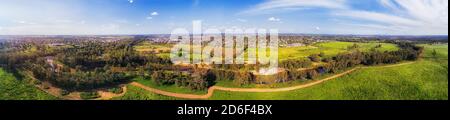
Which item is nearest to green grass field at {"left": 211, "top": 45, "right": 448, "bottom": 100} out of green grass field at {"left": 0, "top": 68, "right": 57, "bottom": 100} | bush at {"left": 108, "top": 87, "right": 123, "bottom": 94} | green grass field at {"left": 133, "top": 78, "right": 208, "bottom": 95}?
green grass field at {"left": 133, "top": 78, "right": 208, "bottom": 95}

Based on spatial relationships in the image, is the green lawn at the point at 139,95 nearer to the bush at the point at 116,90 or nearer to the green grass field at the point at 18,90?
the bush at the point at 116,90

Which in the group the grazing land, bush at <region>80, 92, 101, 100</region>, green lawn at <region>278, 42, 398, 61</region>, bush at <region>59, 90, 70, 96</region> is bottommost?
bush at <region>80, 92, 101, 100</region>

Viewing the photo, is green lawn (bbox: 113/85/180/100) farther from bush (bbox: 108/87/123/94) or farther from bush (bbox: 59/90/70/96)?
bush (bbox: 59/90/70/96)

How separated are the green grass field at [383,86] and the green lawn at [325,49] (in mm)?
3680

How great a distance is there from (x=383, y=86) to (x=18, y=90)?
48.7 feet

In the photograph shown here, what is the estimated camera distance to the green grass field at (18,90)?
1243cm

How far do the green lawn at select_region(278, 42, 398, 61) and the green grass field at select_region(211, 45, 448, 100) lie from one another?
3.68 m

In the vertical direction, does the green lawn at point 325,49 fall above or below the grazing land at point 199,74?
above

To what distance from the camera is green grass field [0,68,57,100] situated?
12430mm

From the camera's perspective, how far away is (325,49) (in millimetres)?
22328

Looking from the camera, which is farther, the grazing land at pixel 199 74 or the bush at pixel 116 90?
the bush at pixel 116 90

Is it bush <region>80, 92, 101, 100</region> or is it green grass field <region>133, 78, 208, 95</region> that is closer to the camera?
bush <region>80, 92, 101, 100</region>

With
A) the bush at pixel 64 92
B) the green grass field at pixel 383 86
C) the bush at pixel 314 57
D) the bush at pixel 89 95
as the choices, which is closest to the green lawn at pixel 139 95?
the bush at pixel 89 95

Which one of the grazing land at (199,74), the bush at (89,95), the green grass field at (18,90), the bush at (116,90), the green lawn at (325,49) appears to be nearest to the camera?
the bush at (89,95)
